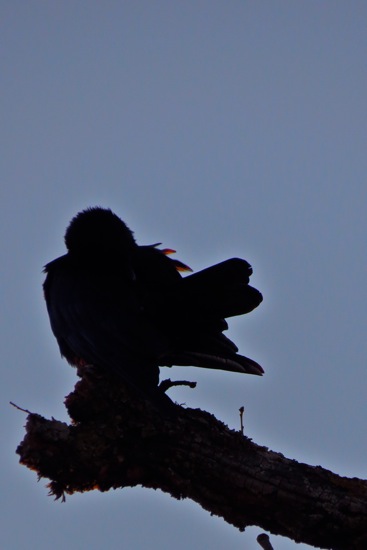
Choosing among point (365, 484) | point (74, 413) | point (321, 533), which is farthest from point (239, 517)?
point (74, 413)

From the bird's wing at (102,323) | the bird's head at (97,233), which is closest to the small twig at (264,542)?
the bird's wing at (102,323)

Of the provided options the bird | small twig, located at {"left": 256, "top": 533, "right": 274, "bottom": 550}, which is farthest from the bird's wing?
small twig, located at {"left": 256, "top": 533, "right": 274, "bottom": 550}

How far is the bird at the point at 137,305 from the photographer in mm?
4887

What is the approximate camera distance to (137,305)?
547 centimetres

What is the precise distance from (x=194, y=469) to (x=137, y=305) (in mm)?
1682

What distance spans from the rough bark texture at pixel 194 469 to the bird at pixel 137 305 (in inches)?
13.0

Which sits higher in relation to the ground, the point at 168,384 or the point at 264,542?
the point at 168,384

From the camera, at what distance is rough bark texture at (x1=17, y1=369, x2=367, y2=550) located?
3859 mm

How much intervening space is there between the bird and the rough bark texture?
1.08 feet

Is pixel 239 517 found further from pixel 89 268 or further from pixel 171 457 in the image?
pixel 89 268

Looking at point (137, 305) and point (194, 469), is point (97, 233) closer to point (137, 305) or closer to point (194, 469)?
point (137, 305)

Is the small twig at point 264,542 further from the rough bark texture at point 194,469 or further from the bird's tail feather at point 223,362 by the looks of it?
the bird's tail feather at point 223,362

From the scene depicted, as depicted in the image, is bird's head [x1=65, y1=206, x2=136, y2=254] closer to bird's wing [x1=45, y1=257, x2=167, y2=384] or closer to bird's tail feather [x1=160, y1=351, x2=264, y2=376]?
bird's wing [x1=45, y1=257, x2=167, y2=384]

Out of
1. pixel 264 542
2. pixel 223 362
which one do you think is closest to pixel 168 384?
pixel 223 362
